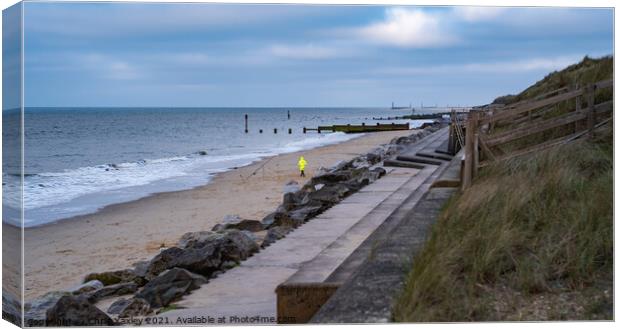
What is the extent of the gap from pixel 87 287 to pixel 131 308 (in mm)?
1823

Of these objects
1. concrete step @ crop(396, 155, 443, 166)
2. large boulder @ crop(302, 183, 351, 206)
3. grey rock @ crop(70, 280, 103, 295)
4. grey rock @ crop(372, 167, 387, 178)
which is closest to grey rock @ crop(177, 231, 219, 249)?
grey rock @ crop(70, 280, 103, 295)

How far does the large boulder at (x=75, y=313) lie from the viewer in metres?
5.62

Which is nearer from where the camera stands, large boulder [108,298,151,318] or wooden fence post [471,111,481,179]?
large boulder [108,298,151,318]

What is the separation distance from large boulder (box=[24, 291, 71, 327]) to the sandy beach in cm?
61

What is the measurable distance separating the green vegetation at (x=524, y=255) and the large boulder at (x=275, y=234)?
341 cm

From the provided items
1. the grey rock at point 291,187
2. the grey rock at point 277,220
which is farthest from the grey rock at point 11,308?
the grey rock at point 291,187

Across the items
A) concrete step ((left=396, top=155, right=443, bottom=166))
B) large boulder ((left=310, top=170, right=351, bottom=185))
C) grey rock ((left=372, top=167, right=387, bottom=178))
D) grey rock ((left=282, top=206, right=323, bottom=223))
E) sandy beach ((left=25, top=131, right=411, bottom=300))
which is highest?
concrete step ((left=396, top=155, right=443, bottom=166))

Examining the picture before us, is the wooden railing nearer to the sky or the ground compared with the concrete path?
nearer to the sky

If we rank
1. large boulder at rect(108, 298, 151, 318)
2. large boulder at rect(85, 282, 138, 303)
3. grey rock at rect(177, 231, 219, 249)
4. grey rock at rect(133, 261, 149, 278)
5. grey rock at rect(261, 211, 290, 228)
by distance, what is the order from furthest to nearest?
1. grey rock at rect(261, 211, 290, 228)
2. grey rock at rect(177, 231, 219, 249)
3. grey rock at rect(133, 261, 149, 278)
4. large boulder at rect(85, 282, 138, 303)
5. large boulder at rect(108, 298, 151, 318)

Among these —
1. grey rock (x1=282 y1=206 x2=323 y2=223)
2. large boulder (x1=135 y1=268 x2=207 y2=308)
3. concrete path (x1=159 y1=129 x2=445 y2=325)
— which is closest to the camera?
concrete path (x1=159 y1=129 x2=445 y2=325)

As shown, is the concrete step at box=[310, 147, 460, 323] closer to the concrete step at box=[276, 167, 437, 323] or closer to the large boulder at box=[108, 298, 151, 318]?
the concrete step at box=[276, 167, 437, 323]

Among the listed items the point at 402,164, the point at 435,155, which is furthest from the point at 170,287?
the point at 435,155

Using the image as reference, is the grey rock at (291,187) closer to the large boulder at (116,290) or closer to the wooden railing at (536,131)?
the wooden railing at (536,131)

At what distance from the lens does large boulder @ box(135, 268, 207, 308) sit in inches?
275
